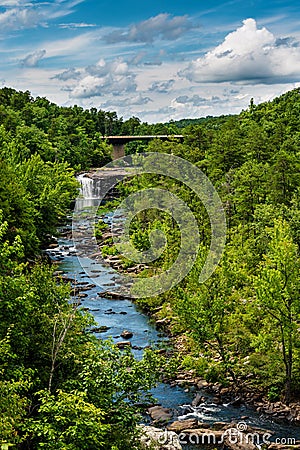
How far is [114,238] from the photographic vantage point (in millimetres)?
49344

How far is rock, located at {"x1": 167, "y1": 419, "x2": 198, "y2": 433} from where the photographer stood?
18578 mm

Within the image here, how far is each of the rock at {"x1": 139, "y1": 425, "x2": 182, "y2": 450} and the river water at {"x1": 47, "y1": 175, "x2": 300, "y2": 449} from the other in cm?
128

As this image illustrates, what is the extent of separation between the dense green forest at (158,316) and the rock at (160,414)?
4.20 ft

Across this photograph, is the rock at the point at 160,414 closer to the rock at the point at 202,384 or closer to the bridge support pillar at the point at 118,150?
the rock at the point at 202,384

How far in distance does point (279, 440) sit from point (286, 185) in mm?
20538

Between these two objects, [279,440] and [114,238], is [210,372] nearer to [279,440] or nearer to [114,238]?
[279,440]

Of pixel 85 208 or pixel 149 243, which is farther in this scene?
pixel 85 208

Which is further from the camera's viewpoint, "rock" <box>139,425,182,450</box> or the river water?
the river water

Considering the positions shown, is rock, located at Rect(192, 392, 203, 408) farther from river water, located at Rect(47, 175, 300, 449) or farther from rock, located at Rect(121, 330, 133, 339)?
rock, located at Rect(121, 330, 133, 339)

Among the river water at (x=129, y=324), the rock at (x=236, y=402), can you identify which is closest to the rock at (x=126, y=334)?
the river water at (x=129, y=324)

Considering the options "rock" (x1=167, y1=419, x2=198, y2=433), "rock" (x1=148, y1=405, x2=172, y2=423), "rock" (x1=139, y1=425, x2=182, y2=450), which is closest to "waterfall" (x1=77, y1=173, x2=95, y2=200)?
"rock" (x1=148, y1=405, x2=172, y2=423)

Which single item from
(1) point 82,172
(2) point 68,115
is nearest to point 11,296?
(1) point 82,172

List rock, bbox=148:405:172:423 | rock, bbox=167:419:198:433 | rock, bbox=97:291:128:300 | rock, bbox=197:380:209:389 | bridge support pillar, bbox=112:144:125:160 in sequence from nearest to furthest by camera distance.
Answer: rock, bbox=167:419:198:433, rock, bbox=148:405:172:423, rock, bbox=197:380:209:389, rock, bbox=97:291:128:300, bridge support pillar, bbox=112:144:125:160

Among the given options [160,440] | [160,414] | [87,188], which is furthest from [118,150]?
[160,440]
